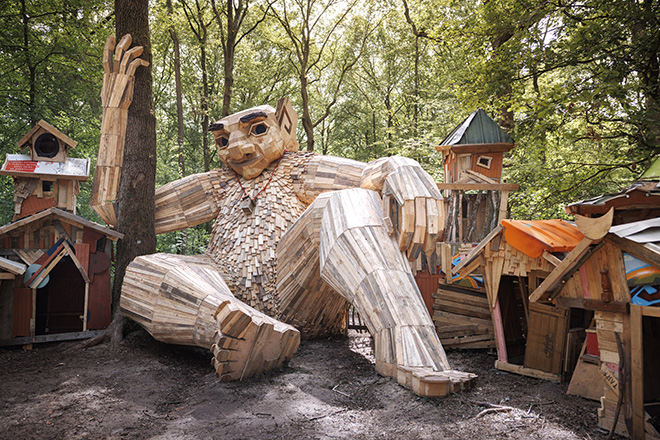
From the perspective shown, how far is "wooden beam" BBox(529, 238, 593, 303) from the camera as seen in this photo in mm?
2852

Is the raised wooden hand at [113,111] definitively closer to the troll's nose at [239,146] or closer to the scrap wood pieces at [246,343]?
the troll's nose at [239,146]

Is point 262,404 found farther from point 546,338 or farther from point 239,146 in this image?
point 546,338

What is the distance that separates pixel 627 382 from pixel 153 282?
3.60 m

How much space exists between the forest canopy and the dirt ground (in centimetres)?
363

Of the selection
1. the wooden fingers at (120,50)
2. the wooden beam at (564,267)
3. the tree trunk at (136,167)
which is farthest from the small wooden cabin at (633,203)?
the wooden fingers at (120,50)

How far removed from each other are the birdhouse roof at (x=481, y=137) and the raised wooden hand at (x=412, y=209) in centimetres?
307

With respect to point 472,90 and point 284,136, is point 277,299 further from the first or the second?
point 472,90

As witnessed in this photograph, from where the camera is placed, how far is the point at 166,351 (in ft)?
14.7

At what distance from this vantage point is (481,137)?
6402 mm

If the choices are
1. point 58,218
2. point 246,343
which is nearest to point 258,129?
point 246,343

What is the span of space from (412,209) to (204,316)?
6.00 ft

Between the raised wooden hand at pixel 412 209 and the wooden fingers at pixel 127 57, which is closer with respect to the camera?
the raised wooden hand at pixel 412 209

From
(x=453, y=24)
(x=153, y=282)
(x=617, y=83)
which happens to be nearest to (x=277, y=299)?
(x=153, y=282)

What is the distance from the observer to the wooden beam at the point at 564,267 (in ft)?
9.36
